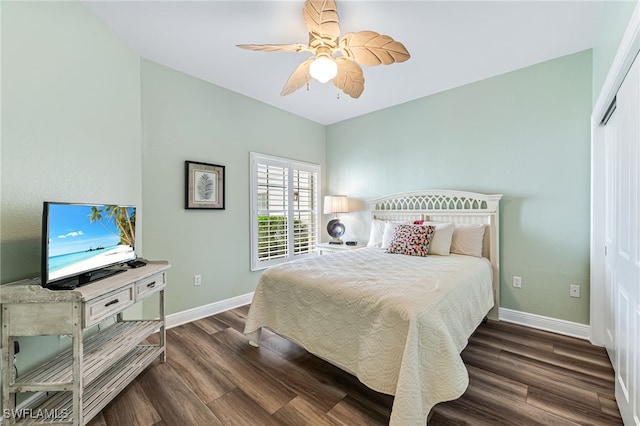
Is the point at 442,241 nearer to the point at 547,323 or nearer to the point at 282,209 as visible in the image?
the point at 547,323

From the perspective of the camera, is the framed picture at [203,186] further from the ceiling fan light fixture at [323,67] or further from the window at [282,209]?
the ceiling fan light fixture at [323,67]

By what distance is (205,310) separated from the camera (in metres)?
3.12

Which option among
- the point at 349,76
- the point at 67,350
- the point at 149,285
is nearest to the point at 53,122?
the point at 149,285

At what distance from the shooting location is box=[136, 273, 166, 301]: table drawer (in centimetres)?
188

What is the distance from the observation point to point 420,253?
2.81 metres

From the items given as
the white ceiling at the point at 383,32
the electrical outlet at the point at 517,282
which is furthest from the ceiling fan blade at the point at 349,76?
the electrical outlet at the point at 517,282

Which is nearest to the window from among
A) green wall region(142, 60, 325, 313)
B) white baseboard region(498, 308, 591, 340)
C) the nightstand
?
green wall region(142, 60, 325, 313)

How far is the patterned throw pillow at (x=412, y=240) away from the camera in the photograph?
2844 mm

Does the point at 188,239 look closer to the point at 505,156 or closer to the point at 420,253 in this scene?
the point at 420,253

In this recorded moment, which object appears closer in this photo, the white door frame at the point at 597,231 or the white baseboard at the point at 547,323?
the white door frame at the point at 597,231

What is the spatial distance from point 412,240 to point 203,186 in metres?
2.46

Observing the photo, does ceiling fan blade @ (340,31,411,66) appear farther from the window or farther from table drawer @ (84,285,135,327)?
table drawer @ (84,285,135,327)

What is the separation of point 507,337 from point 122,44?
453 cm

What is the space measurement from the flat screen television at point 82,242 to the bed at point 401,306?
3.74 feet
